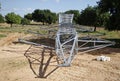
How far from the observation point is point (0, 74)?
8.34 m

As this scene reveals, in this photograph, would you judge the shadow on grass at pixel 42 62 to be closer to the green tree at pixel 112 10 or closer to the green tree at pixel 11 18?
the green tree at pixel 112 10

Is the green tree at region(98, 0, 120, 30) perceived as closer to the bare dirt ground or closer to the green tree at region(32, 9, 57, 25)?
the bare dirt ground

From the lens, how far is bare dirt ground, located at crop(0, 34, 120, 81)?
7.85 meters

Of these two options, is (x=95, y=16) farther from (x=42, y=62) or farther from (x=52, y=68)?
(x=52, y=68)

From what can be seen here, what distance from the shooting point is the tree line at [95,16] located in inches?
647

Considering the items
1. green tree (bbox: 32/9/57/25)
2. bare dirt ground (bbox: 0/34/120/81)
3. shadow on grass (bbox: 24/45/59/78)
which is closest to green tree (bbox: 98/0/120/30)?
bare dirt ground (bbox: 0/34/120/81)

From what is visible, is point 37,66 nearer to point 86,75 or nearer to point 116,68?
point 86,75

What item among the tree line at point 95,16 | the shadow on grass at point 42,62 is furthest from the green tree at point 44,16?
the shadow on grass at point 42,62

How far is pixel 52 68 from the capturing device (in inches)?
349

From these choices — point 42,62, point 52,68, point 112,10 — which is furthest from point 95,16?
point 52,68

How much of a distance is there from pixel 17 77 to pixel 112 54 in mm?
5849

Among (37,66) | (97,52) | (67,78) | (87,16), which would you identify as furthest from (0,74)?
(87,16)

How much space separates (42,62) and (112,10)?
936 centimetres

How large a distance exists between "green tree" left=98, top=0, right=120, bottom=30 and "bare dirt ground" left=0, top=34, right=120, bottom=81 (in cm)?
500
